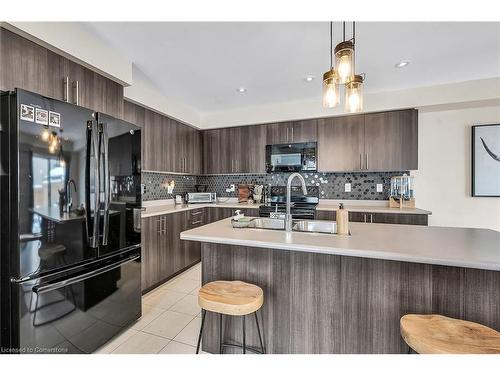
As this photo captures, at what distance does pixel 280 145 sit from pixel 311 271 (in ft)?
8.51

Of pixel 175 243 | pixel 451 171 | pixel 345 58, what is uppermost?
pixel 345 58

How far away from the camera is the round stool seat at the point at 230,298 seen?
1243 mm

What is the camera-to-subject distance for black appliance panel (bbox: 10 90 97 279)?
52.1 inches

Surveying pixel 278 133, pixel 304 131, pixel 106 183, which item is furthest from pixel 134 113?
pixel 304 131

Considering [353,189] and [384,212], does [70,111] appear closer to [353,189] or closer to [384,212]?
[384,212]

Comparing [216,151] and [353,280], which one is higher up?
[216,151]

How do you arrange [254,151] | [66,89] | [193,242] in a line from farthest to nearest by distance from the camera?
[254,151]
[193,242]
[66,89]

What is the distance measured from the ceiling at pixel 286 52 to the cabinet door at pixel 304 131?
55 cm

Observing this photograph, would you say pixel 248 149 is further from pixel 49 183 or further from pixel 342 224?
pixel 49 183

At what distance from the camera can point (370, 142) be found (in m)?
3.31

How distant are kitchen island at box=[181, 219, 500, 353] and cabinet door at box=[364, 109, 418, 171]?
172 centimetres

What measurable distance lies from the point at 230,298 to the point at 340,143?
2.92m

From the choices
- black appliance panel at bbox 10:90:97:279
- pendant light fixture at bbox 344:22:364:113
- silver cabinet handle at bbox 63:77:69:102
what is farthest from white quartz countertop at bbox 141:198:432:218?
pendant light fixture at bbox 344:22:364:113

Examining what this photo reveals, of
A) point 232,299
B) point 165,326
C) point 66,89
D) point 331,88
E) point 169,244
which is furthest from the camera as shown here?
point 169,244
